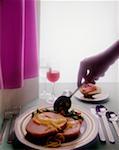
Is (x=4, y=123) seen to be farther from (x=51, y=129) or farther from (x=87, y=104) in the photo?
(x=87, y=104)

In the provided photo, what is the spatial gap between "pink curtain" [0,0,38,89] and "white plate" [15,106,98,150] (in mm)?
149

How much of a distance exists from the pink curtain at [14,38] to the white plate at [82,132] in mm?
149

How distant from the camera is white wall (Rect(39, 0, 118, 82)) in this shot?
1667 mm

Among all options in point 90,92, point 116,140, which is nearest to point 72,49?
point 90,92

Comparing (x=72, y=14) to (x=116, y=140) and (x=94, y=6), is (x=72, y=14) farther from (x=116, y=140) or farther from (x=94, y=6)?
(x=116, y=140)

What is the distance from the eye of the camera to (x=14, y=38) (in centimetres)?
93

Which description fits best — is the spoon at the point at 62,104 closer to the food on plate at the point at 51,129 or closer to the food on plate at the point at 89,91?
the food on plate at the point at 51,129

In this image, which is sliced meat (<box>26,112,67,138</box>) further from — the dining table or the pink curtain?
the pink curtain

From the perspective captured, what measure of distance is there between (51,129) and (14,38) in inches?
14.3

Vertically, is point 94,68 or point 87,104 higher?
point 94,68

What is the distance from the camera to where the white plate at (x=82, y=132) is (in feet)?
2.47

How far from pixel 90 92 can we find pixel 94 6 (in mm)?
749

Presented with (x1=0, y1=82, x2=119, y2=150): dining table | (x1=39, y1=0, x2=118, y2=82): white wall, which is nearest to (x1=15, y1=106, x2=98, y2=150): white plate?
(x1=0, y1=82, x2=119, y2=150): dining table

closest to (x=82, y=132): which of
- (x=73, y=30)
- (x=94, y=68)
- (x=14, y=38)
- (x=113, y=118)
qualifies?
(x=113, y=118)
